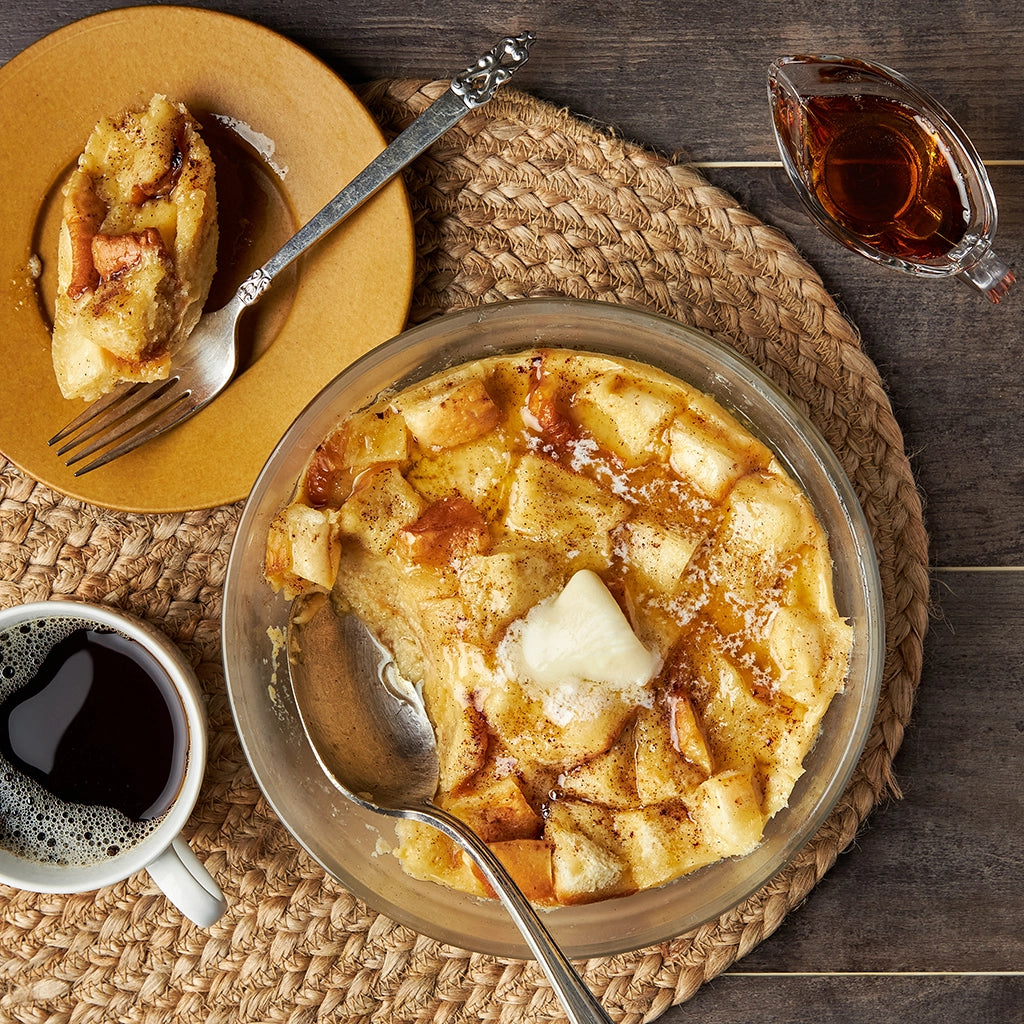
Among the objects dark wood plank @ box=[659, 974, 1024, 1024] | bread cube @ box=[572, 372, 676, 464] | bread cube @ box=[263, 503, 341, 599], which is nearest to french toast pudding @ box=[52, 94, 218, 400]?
bread cube @ box=[263, 503, 341, 599]

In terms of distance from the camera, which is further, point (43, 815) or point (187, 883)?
point (43, 815)

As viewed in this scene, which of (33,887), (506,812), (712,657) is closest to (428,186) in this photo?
(712,657)

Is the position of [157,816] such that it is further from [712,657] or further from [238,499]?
[712,657]

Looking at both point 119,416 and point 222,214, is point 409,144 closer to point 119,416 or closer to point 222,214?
point 222,214

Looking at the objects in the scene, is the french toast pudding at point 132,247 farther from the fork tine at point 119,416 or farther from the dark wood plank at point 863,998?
the dark wood plank at point 863,998

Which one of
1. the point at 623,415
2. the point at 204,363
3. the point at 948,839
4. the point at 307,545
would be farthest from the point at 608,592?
the point at 948,839

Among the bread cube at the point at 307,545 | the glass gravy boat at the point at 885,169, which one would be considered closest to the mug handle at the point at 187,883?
the bread cube at the point at 307,545
